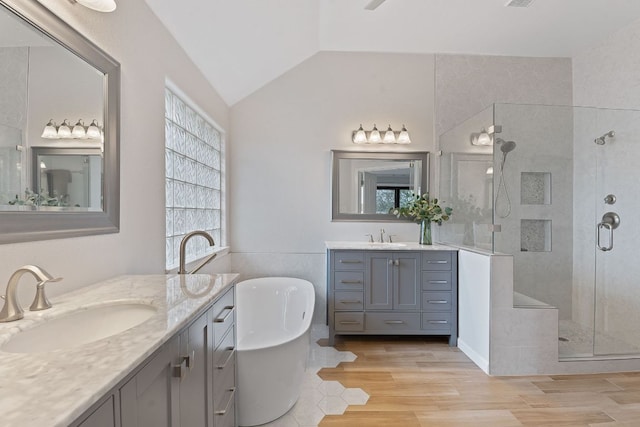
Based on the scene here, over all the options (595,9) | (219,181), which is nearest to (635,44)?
(595,9)

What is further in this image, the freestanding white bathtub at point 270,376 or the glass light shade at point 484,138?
the glass light shade at point 484,138

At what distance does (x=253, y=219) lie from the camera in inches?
140

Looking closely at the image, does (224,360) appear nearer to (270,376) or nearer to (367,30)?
(270,376)

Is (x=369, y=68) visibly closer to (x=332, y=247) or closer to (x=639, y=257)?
(x=332, y=247)

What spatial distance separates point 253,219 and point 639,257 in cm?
347

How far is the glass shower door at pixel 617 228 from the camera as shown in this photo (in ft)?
9.04

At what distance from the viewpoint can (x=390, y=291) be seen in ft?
9.89

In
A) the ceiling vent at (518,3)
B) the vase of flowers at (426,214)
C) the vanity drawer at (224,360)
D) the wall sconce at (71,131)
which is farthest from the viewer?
the vase of flowers at (426,214)

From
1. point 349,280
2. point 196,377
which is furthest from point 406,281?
point 196,377

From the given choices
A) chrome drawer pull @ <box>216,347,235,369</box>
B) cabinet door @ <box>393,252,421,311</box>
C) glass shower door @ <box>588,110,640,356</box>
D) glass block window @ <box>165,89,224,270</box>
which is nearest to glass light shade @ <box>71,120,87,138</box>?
glass block window @ <box>165,89,224,270</box>

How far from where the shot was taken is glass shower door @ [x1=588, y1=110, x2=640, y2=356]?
2754 millimetres

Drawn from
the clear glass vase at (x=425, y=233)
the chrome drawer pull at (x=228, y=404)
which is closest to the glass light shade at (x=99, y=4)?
the chrome drawer pull at (x=228, y=404)

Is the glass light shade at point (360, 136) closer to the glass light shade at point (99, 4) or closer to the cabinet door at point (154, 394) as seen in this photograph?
the glass light shade at point (99, 4)

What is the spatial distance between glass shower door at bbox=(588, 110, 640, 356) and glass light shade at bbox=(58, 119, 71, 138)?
12.1ft
